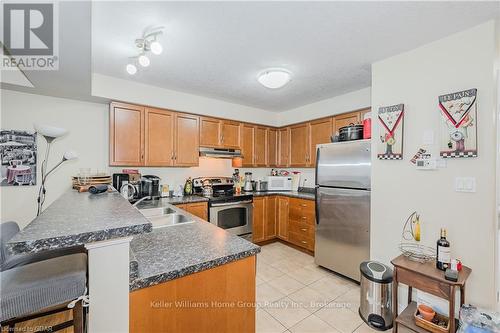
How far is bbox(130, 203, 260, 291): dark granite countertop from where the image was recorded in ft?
3.16


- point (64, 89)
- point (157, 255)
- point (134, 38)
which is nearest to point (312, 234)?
point (157, 255)

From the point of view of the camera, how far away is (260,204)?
3.84 metres

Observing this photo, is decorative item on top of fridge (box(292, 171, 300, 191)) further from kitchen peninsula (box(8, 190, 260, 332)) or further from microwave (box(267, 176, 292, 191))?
kitchen peninsula (box(8, 190, 260, 332))

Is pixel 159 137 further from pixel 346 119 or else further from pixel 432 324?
pixel 432 324

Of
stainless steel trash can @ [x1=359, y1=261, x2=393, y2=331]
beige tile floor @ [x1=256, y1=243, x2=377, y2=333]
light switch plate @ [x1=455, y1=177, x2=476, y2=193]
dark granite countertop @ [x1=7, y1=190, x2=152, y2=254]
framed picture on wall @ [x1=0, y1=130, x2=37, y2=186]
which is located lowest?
beige tile floor @ [x1=256, y1=243, x2=377, y2=333]

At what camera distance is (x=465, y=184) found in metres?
1.74

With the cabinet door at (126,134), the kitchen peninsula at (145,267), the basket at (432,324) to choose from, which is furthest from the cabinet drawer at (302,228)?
the cabinet door at (126,134)

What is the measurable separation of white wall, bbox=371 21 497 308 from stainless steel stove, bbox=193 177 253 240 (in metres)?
1.86

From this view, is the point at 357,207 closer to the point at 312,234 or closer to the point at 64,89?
the point at 312,234

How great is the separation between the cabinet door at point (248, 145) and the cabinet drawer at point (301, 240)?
1434mm

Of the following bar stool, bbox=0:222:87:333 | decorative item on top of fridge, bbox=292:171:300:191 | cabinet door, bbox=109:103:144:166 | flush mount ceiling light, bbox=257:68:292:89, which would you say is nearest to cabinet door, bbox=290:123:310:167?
decorative item on top of fridge, bbox=292:171:300:191

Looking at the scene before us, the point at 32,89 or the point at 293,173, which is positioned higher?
the point at 32,89

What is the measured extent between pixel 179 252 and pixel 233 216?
7.63 ft

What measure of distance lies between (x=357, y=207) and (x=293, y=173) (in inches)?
72.2
